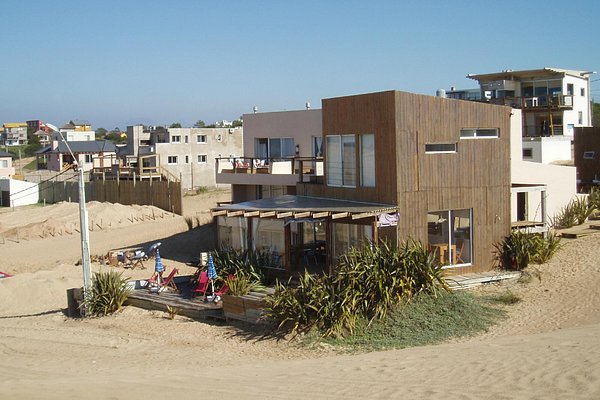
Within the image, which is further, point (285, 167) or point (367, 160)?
point (285, 167)

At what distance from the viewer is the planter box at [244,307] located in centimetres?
1772

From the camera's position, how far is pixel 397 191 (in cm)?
1978

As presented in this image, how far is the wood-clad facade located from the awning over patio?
452 mm

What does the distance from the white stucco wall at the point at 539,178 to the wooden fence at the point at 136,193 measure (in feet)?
69.9

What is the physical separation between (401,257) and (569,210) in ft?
39.2

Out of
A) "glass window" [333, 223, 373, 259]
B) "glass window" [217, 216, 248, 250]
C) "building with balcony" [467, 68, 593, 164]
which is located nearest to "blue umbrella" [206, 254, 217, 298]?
"glass window" [217, 216, 248, 250]

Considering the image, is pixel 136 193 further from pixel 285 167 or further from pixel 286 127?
pixel 285 167

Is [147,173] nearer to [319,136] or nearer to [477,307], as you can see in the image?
[319,136]

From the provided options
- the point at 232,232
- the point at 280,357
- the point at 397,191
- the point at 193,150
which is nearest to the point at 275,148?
the point at 232,232

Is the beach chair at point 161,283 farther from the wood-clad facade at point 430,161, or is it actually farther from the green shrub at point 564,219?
the green shrub at point 564,219

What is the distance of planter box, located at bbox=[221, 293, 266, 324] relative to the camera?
1772 cm

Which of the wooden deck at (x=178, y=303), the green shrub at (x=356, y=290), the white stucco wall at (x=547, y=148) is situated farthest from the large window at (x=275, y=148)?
the white stucco wall at (x=547, y=148)

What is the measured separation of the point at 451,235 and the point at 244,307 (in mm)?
6464

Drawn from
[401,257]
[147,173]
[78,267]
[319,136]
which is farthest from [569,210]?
[147,173]
